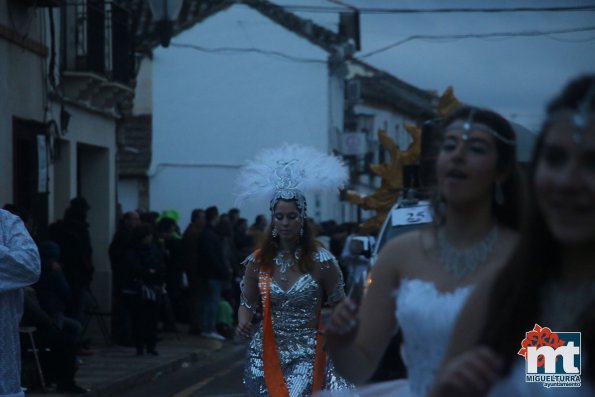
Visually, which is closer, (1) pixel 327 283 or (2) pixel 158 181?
(1) pixel 327 283

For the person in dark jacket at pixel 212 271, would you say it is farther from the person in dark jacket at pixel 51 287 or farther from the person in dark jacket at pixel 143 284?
the person in dark jacket at pixel 51 287

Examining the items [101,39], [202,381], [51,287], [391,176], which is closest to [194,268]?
[391,176]

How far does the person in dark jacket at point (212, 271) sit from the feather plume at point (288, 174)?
11.1m

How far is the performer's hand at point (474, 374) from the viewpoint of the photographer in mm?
2539

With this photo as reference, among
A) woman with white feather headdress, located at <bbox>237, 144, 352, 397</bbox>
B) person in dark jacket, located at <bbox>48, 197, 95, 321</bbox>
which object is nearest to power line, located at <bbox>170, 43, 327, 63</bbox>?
person in dark jacket, located at <bbox>48, 197, 95, 321</bbox>

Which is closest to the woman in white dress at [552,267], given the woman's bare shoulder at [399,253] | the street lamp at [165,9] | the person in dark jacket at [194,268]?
the woman's bare shoulder at [399,253]

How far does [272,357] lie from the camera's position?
24.3 feet

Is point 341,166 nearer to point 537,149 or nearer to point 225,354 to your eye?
point 537,149

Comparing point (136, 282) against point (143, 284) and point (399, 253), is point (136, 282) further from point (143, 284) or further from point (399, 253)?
point (399, 253)

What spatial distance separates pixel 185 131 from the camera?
40875mm

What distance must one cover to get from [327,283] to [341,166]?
1305mm

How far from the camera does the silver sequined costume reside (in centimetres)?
742

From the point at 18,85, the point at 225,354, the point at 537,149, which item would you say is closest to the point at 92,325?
the point at 225,354

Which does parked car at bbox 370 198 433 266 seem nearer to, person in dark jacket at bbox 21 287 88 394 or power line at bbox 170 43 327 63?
person in dark jacket at bbox 21 287 88 394
